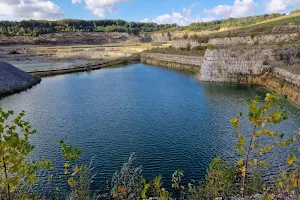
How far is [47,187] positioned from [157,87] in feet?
103

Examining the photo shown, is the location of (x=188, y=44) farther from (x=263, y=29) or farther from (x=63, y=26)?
(x=63, y=26)

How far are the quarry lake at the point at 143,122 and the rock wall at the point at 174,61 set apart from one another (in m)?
15.0

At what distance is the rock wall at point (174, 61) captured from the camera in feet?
202

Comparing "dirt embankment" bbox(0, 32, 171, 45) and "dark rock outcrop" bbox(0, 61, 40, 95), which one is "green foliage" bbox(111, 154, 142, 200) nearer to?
"dark rock outcrop" bbox(0, 61, 40, 95)

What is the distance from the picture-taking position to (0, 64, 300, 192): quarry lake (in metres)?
18.3

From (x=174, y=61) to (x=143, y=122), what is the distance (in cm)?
4631

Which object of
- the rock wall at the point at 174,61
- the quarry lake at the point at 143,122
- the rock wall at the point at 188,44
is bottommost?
the quarry lake at the point at 143,122

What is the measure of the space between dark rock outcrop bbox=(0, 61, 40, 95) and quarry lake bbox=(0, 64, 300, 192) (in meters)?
2.35

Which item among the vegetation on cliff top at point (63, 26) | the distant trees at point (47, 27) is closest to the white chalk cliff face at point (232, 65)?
the vegetation on cliff top at point (63, 26)

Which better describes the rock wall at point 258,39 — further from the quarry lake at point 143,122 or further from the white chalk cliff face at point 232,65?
the quarry lake at point 143,122

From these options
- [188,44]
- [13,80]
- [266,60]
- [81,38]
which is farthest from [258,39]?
[81,38]

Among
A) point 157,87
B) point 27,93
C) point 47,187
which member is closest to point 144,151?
point 47,187

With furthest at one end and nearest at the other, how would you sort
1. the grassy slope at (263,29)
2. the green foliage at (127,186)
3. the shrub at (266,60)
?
the grassy slope at (263,29) < the shrub at (266,60) < the green foliage at (127,186)

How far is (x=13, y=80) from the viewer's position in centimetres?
4519
